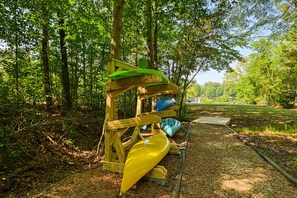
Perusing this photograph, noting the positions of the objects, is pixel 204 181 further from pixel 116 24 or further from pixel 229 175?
pixel 116 24

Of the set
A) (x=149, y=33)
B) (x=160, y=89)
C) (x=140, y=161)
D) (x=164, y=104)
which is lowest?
(x=140, y=161)

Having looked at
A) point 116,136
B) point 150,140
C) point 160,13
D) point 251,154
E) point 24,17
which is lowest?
point 251,154

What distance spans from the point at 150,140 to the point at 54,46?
528cm

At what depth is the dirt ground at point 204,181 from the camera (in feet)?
7.60

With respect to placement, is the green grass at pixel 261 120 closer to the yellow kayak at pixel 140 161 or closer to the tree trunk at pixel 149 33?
the tree trunk at pixel 149 33

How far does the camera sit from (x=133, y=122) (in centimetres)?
259

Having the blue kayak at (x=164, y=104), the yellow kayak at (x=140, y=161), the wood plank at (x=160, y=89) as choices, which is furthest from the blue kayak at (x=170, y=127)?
the yellow kayak at (x=140, y=161)

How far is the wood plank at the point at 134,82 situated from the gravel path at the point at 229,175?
1.60 metres

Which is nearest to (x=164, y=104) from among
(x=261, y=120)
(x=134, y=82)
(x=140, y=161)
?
(x=134, y=82)

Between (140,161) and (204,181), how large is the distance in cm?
114

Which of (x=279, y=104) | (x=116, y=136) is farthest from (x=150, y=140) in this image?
(x=279, y=104)

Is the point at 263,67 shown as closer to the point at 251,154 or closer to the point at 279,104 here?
the point at 279,104

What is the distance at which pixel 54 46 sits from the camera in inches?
247

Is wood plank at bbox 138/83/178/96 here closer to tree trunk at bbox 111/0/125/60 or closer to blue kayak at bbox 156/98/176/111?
tree trunk at bbox 111/0/125/60
